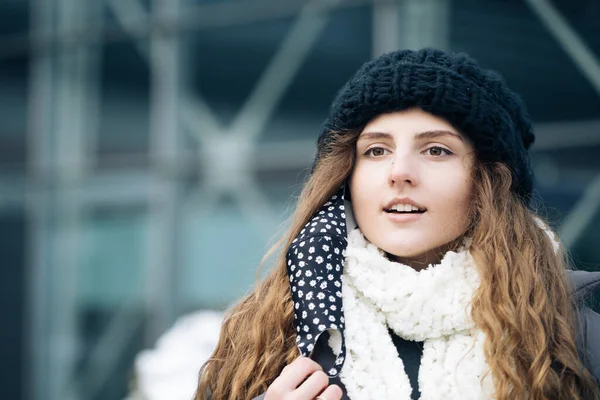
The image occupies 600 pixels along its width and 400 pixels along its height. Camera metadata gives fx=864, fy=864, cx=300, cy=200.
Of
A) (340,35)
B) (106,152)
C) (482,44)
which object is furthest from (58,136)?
(482,44)

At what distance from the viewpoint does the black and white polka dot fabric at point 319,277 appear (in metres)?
1.60

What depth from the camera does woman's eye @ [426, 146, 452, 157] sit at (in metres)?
1.66

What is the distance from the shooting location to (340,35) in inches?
181

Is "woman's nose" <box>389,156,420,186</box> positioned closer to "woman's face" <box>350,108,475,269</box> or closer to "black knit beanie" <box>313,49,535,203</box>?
"woman's face" <box>350,108,475,269</box>

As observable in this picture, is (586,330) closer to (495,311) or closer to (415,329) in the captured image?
(495,311)

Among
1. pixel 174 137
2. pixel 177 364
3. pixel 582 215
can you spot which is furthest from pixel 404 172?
pixel 174 137

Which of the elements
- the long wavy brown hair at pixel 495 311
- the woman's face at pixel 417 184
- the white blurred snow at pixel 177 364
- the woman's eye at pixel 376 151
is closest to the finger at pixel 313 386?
the long wavy brown hair at pixel 495 311

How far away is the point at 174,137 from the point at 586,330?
12.2 ft

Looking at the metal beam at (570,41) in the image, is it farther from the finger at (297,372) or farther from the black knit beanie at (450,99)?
the finger at (297,372)

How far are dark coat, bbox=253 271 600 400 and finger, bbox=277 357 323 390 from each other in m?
0.06

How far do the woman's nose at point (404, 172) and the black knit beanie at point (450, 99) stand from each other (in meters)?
0.11

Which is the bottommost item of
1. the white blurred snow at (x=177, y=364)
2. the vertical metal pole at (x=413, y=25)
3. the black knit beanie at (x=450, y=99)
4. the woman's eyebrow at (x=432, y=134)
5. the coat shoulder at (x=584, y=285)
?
the white blurred snow at (x=177, y=364)

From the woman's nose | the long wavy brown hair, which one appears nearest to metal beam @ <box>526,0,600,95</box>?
the long wavy brown hair

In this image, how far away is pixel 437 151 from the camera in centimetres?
166
